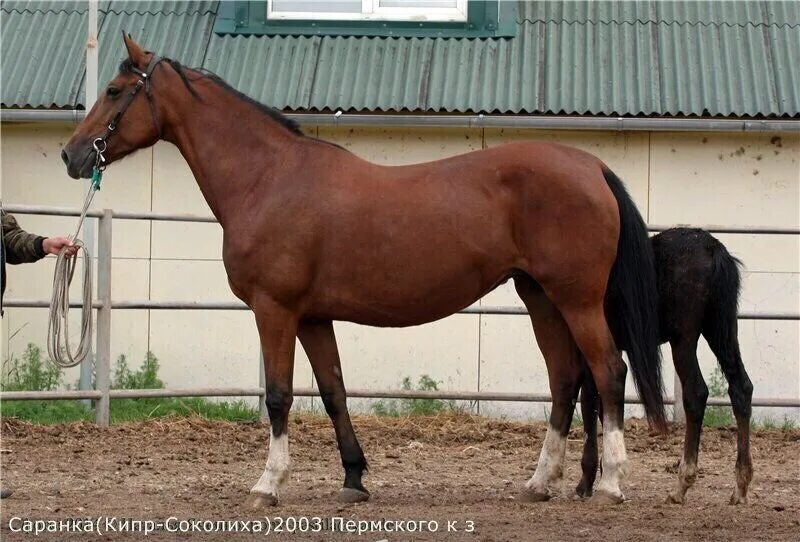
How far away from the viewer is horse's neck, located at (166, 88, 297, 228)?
583 cm

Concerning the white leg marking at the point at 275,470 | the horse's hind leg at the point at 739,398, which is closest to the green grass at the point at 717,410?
the horse's hind leg at the point at 739,398

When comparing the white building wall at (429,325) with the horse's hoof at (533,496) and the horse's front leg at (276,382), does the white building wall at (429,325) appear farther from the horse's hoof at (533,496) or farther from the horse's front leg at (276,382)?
the horse's front leg at (276,382)

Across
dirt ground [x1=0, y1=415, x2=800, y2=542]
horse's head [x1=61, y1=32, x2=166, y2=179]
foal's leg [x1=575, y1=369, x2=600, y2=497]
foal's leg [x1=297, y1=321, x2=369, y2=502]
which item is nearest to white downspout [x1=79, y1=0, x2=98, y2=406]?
dirt ground [x1=0, y1=415, x2=800, y2=542]

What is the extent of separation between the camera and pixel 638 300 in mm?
5672

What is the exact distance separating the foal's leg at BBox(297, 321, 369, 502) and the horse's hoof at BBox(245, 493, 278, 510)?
1.32 ft

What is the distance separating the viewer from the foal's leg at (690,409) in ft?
18.8

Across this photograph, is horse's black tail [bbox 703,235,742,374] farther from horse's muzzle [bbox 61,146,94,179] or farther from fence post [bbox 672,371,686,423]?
horse's muzzle [bbox 61,146,94,179]

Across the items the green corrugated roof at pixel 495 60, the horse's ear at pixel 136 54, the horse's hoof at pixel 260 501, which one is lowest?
the horse's hoof at pixel 260 501

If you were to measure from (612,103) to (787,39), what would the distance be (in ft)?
6.06

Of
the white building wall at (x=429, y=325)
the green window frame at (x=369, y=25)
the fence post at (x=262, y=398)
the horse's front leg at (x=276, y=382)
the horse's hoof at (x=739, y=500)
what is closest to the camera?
the horse's front leg at (x=276, y=382)

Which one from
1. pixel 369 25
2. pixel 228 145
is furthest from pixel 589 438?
pixel 369 25

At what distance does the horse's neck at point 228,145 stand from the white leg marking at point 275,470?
1.14 metres

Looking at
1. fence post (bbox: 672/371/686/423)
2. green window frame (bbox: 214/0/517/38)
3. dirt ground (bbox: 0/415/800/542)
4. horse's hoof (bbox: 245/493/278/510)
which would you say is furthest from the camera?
green window frame (bbox: 214/0/517/38)

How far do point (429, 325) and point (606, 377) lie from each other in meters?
3.69
